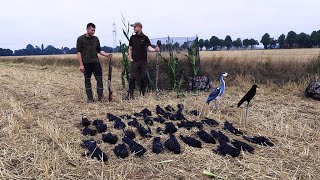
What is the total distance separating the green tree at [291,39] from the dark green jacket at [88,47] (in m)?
52.8

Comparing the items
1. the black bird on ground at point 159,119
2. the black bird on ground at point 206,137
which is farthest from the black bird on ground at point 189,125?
the black bird on ground at point 206,137

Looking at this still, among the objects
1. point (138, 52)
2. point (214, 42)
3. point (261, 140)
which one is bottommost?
point (261, 140)

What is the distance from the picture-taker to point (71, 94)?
29.8 ft

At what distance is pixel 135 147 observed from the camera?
4078 mm

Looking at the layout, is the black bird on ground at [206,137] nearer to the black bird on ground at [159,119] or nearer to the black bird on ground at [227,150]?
the black bird on ground at [227,150]

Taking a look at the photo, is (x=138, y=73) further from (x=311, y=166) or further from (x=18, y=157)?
(x=311, y=166)

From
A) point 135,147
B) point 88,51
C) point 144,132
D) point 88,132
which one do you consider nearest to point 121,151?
point 135,147

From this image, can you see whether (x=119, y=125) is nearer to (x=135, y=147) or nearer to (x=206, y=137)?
(x=135, y=147)

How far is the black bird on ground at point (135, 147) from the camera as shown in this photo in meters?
3.96

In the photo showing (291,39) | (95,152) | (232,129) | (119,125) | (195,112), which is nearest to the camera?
(95,152)

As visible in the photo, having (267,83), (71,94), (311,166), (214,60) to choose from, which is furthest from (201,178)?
(214,60)

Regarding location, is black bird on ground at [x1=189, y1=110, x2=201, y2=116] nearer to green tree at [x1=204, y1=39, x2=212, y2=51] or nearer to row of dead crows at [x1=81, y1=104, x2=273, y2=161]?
row of dead crows at [x1=81, y1=104, x2=273, y2=161]

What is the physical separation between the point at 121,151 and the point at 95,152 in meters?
0.30

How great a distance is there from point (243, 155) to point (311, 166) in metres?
0.74
